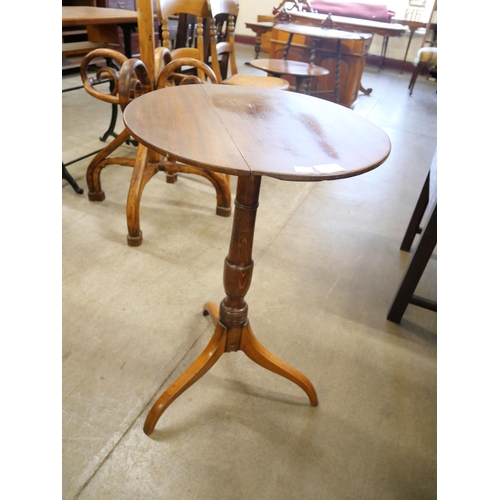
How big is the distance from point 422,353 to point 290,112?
103 centimetres

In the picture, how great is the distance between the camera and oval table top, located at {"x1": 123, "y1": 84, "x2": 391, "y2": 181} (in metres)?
0.75

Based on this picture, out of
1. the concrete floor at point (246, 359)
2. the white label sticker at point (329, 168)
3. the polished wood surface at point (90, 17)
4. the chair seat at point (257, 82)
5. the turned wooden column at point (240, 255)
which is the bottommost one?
the concrete floor at point (246, 359)

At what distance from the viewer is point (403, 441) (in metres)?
1.16

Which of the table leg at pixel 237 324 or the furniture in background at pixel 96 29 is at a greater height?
the furniture in background at pixel 96 29

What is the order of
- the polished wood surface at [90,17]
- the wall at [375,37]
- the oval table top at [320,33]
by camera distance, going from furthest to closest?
the wall at [375,37] → the oval table top at [320,33] → the polished wood surface at [90,17]

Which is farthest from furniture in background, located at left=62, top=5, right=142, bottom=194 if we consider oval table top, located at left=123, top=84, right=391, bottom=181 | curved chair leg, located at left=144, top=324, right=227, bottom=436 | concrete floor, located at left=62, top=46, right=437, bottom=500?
curved chair leg, located at left=144, top=324, right=227, bottom=436

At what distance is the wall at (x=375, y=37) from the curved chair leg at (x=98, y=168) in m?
6.58

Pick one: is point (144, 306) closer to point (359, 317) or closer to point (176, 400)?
point (176, 400)

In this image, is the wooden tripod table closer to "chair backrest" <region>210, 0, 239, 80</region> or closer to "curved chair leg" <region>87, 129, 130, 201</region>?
"curved chair leg" <region>87, 129, 130, 201</region>

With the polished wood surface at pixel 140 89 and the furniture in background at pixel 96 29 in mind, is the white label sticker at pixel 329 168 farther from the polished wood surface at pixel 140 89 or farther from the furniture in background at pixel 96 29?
the furniture in background at pixel 96 29

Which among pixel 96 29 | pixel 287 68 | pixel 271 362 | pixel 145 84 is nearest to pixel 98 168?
pixel 145 84

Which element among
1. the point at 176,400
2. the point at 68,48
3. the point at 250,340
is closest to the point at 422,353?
the point at 250,340

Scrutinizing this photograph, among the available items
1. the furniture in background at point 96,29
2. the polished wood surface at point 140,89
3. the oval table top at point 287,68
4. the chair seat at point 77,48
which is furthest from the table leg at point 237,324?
the oval table top at point 287,68

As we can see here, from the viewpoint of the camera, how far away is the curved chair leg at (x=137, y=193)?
1.80 m
